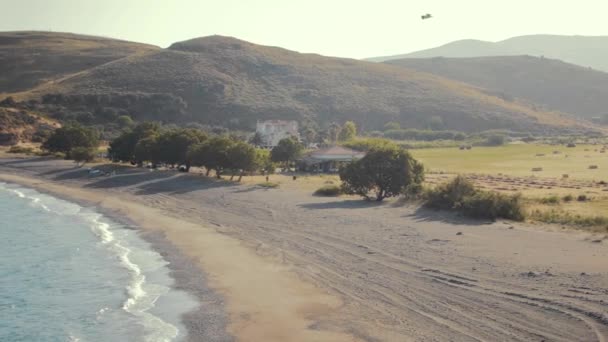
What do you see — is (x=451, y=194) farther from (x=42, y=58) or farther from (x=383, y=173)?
(x=42, y=58)

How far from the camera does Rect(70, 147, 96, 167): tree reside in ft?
231

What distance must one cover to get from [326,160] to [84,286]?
47753mm

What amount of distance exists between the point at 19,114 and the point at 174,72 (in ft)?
166

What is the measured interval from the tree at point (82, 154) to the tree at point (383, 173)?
36175 millimetres

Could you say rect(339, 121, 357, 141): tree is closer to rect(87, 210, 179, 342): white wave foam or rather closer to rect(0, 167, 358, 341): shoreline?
rect(0, 167, 358, 341): shoreline

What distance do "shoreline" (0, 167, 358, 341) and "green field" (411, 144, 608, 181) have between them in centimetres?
4343

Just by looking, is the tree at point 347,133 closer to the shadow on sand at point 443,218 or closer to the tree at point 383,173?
the tree at point 383,173

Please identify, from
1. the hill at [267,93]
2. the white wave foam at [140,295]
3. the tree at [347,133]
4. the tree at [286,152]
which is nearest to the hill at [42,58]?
the hill at [267,93]

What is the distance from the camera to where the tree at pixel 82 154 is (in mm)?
70438

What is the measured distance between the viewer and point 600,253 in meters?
23.8

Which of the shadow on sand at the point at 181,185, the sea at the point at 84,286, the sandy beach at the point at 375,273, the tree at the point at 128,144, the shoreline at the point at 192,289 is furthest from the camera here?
the tree at the point at 128,144

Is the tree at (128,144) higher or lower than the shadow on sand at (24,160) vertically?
higher

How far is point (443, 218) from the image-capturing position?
111 feet

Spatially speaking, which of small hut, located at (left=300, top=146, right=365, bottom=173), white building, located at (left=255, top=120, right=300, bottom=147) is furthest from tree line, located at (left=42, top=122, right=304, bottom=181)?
white building, located at (left=255, top=120, right=300, bottom=147)
